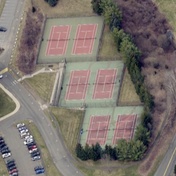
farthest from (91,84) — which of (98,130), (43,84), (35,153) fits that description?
(35,153)

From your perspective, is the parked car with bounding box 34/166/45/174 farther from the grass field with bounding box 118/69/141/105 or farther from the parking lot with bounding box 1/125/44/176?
the grass field with bounding box 118/69/141/105

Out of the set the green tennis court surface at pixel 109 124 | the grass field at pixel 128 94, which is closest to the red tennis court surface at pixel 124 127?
the green tennis court surface at pixel 109 124

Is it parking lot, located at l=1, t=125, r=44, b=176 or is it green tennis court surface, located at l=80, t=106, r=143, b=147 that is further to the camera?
green tennis court surface, located at l=80, t=106, r=143, b=147

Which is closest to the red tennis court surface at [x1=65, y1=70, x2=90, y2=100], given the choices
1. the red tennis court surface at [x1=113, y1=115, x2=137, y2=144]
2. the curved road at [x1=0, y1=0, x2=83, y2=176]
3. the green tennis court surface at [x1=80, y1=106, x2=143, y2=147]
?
the green tennis court surface at [x1=80, y1=106, x2=143, y2=147]

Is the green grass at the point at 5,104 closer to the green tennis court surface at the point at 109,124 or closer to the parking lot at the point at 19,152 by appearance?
the parking lot at the point at 19,152

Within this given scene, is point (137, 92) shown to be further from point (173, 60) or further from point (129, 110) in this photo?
point (173, 60)
